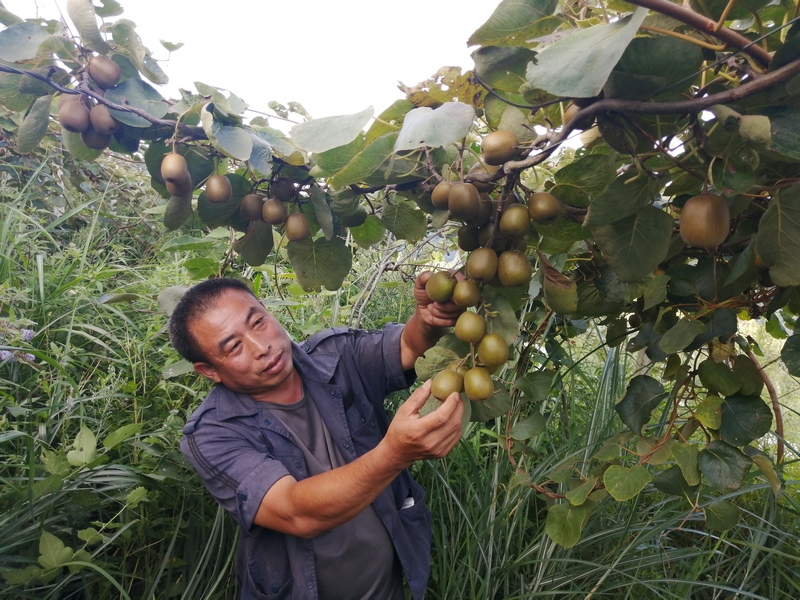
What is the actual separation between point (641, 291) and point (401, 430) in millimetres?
643

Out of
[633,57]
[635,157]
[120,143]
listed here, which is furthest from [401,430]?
[120,143]

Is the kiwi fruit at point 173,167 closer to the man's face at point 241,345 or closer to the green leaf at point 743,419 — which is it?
the man's face at point 241,345

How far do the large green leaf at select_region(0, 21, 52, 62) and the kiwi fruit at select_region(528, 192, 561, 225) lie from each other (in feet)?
3.35

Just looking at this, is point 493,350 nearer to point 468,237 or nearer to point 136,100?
point 468,237

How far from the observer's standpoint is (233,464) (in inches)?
62.2

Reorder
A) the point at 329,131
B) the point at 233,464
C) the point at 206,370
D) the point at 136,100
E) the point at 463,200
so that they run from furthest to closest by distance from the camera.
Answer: the point at 206,370 → the point at 233,464 → the point at 136,100 → the point at 463,200 → the point at 329,131

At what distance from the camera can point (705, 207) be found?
2.62 feet

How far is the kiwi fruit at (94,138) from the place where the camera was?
116 cm

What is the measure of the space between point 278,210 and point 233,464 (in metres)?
0.82

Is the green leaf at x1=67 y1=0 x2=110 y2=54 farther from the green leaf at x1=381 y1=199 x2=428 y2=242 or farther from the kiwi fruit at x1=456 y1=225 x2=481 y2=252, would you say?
the kiwi fruit at x1=456 y1=225 x2=481 y2=252

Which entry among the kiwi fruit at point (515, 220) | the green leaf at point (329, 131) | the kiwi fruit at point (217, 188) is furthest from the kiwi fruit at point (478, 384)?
the kiwi fruit at point (217, 188)

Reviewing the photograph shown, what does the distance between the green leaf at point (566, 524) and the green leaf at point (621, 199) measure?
0.72 meters

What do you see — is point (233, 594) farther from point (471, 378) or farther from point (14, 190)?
point (14, 190)

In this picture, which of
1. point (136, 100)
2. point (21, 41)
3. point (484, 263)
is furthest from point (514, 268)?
point (21, 41)
